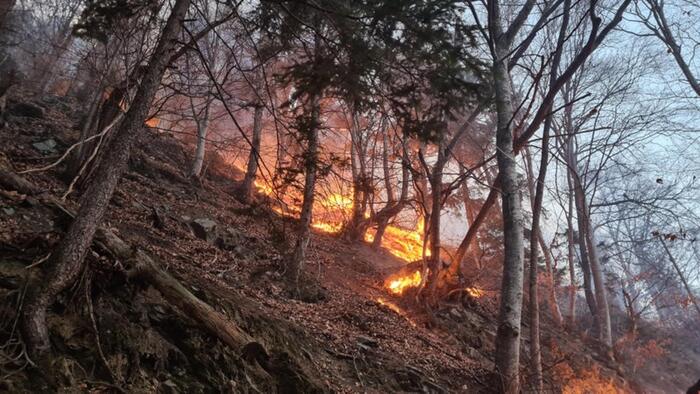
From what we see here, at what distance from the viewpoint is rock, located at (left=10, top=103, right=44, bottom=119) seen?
10000mm

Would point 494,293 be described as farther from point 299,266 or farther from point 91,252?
point 91,252

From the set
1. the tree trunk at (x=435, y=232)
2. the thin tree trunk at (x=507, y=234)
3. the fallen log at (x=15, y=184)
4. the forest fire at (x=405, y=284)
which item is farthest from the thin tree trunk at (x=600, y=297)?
the fallen log at (x=15, y=184)

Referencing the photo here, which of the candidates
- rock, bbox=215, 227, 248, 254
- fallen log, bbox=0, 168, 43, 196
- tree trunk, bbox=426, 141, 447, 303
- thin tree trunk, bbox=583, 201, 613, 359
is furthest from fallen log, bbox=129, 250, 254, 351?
thin tree trunk, bbox=583, 201, 613, 359

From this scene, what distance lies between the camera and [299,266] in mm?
7871

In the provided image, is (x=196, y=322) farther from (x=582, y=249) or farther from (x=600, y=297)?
(x=582, y=249)

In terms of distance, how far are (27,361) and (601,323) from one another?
58.9ft

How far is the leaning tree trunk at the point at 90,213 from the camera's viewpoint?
268 cm

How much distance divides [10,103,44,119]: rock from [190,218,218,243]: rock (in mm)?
6377

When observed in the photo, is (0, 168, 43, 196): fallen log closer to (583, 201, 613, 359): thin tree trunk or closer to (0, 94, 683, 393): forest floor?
(0, 94, 683, 393): forest floor

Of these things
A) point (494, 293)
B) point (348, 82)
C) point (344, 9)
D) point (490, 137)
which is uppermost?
point (490, 137)

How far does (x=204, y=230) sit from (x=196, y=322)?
4853mm

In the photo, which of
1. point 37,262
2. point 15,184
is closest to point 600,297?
point 37,262

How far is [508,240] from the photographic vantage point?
6.36 metres

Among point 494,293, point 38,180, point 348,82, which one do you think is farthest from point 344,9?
point 494,293
